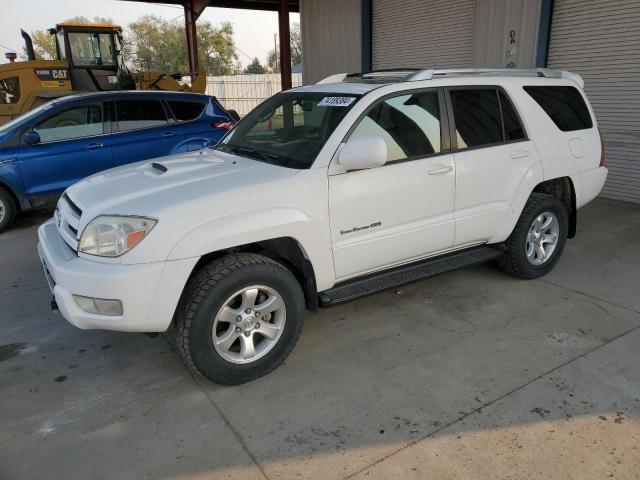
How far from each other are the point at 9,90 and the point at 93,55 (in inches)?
85.0

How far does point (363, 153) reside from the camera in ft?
10.1

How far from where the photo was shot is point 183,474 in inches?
95.4

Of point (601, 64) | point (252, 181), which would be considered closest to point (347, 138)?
point (252, 181)

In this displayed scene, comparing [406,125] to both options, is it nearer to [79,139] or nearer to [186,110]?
[186,110]

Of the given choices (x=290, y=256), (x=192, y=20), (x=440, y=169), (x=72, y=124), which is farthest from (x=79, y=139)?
(x=192, y=20)

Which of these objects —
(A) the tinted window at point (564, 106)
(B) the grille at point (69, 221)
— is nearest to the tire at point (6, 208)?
(B) the grille at point (69, 221)

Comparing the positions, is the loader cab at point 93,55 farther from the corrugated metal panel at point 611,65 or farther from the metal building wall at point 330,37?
the corrugated metal panel at point 611,65

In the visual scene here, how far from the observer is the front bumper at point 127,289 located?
2.67 m

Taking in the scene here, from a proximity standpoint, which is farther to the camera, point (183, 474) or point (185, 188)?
point (185, 188)

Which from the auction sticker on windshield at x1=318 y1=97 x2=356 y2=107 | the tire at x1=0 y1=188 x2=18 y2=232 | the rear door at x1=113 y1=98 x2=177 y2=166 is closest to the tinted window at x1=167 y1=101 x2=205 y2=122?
the rear door at x1=113 y1=98 x2=177 y2=166

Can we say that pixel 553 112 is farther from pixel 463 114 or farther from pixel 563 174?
pixel 463 114

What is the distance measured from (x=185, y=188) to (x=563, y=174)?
331 centimetres

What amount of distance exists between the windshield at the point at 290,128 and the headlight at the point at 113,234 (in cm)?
103

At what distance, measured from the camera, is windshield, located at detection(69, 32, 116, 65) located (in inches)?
486
